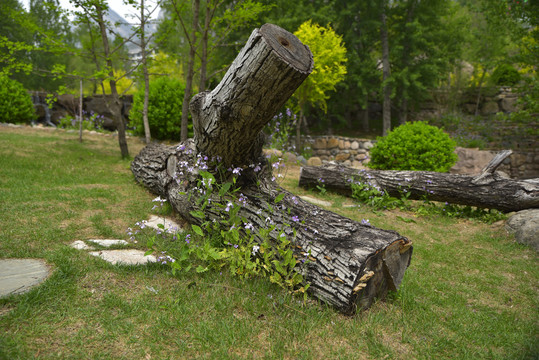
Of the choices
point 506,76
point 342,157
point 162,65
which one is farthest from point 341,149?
point 506,76

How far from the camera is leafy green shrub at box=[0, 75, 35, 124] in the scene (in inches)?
437

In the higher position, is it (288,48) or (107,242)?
(288,48)

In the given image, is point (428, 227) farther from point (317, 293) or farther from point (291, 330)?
point (291, 330)

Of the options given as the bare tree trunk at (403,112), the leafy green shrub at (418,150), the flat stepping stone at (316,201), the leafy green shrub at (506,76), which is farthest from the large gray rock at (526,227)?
the leafy green shrub at (506,76)

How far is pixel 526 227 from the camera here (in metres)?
4.74

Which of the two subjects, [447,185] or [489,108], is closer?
[447,185]

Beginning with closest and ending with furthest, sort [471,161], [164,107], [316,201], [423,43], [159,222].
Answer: [159,222] < [316,201] < [164,107] < [471,161] < [423,43]

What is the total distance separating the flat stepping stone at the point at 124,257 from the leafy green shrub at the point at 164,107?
7.28m

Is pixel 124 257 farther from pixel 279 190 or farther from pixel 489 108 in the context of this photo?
pixel 489 108

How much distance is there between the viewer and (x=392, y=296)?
2.82 meters

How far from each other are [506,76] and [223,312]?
21064mm

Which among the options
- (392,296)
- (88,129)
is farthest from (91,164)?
(392,296)

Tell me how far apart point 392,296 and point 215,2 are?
6685 millimetres

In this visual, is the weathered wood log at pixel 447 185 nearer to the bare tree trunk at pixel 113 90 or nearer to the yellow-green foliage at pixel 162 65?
the bare tree trunk at pixel 113 90
